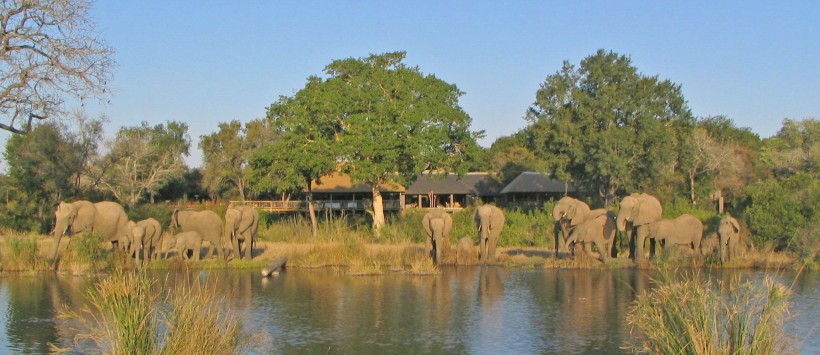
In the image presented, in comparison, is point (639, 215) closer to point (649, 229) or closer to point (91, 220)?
point (649, 229)

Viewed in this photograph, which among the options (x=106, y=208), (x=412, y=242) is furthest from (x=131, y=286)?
(x=412, y=242)

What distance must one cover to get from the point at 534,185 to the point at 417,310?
46683mm

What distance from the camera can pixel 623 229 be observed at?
27859mm

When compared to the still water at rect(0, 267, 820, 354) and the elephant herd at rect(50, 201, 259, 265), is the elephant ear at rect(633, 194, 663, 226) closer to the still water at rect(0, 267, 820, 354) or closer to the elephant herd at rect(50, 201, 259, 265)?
the still water at rect(0, 267, 820, 354)

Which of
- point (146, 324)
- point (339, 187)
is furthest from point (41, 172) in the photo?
point (146, 324)

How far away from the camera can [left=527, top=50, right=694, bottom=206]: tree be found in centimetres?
4625

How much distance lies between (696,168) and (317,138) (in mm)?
26618

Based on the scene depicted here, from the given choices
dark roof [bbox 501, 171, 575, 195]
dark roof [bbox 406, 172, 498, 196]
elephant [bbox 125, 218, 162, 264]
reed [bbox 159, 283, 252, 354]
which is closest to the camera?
reed [bbox 159, 283, 252, 354]

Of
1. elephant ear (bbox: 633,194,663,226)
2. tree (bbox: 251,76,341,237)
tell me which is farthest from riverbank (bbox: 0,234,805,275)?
tree (bbox: 251,76,341,237)

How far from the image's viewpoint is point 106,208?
2798 centimetres

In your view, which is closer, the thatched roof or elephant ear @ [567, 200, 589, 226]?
elephant ear @ [567, 200, 589, 226]

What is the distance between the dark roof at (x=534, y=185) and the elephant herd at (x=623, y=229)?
34.5 meters

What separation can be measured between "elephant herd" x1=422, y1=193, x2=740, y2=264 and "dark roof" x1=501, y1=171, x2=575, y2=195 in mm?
34497

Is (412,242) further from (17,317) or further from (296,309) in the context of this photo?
(17,317)
